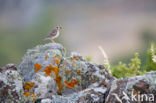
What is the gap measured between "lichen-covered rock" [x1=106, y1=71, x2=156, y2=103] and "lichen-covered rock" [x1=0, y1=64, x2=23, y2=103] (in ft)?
6.33

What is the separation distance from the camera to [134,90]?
6.23 meters

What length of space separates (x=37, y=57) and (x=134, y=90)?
2652mm

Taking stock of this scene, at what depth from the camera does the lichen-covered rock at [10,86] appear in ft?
22.4

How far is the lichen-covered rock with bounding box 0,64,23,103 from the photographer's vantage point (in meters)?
6.83

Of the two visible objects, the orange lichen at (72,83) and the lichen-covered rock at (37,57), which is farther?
the lichen-covered rock at (37,57)

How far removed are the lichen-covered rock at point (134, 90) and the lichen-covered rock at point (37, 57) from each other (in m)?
2.00

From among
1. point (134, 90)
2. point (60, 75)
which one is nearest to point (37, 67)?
point (60, 75)

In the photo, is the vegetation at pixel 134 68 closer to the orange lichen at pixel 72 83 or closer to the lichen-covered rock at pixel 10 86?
the orange lichen at pixel 72 83

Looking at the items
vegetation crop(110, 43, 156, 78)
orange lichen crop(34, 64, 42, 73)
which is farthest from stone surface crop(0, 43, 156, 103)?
vegetation crop(110, 43, 156, 78)

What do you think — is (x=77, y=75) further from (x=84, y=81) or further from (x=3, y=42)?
(x=3, y=42)
